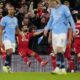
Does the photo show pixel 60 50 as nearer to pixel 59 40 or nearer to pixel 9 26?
pixel 59 40

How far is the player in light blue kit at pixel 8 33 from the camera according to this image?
14.8m

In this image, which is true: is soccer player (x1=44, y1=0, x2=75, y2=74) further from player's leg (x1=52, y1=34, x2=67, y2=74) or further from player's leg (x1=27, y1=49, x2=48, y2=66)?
player's leg (x1=27, y1=49, x2=48, y2=66)

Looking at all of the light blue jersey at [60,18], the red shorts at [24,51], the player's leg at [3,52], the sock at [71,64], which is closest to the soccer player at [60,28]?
the light blue jersey at [60,18]

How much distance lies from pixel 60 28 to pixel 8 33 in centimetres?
250

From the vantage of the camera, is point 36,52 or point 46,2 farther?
point 46,2

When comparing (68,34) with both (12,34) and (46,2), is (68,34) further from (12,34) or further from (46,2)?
(46,2)

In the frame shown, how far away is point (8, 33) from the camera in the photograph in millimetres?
15367

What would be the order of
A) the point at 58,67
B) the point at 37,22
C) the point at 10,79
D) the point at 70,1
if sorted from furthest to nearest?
the point at 70,1
the point at 37,22
the point at 58,67
the point at 10,79

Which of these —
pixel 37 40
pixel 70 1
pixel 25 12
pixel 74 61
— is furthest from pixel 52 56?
pixel 70 1

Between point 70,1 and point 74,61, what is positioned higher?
point 70,1

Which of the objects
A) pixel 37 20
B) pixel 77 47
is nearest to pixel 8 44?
pixel 77 47

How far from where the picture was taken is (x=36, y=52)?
1764 centimetres

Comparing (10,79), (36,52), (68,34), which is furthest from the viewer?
(36,52)

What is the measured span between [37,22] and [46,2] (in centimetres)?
126
